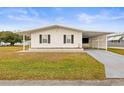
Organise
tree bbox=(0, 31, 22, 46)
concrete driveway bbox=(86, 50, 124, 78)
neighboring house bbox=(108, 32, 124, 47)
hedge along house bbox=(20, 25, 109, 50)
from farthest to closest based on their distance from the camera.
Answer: tree bbox=(0, 31, 22, 46) → neighboring house bbox=(108, 32, 124, 47) → hedge along house bbox=(20, 25, 109, 50) → concrete driveway bbox=(86, 50, 124, 78)

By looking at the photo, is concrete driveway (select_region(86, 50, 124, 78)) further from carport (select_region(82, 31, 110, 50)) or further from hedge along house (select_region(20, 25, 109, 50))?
carport (select_region(82, 31, 110, 50))

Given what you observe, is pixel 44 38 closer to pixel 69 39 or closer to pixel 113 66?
pixel 69 39

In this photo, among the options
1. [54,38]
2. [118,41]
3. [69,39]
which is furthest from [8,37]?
[69,39]

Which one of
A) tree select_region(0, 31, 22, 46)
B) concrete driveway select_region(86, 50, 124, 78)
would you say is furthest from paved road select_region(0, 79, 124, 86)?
tree select_region(0, 31, 22, 46)

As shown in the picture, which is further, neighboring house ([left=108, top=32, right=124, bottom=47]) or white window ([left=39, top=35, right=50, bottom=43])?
neighboring house ([left=108, top=32, right=124, bottom=47])

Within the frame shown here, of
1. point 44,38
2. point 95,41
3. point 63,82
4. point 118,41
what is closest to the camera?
point 63,82

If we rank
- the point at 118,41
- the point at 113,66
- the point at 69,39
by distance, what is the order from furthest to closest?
the point at 118,41
the point at 69,39
the point at 113,66

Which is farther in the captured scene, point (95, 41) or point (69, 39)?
point (95, 41)

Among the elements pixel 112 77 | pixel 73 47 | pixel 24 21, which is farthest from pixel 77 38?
pixel 24 21

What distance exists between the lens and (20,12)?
226ft

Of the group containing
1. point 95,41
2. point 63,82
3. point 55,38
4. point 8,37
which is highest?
point 8,37

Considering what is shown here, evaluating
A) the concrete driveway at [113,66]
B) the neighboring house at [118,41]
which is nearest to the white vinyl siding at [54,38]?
the concrete driveway at [113,66]

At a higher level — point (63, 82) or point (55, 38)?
point (55, 38)
